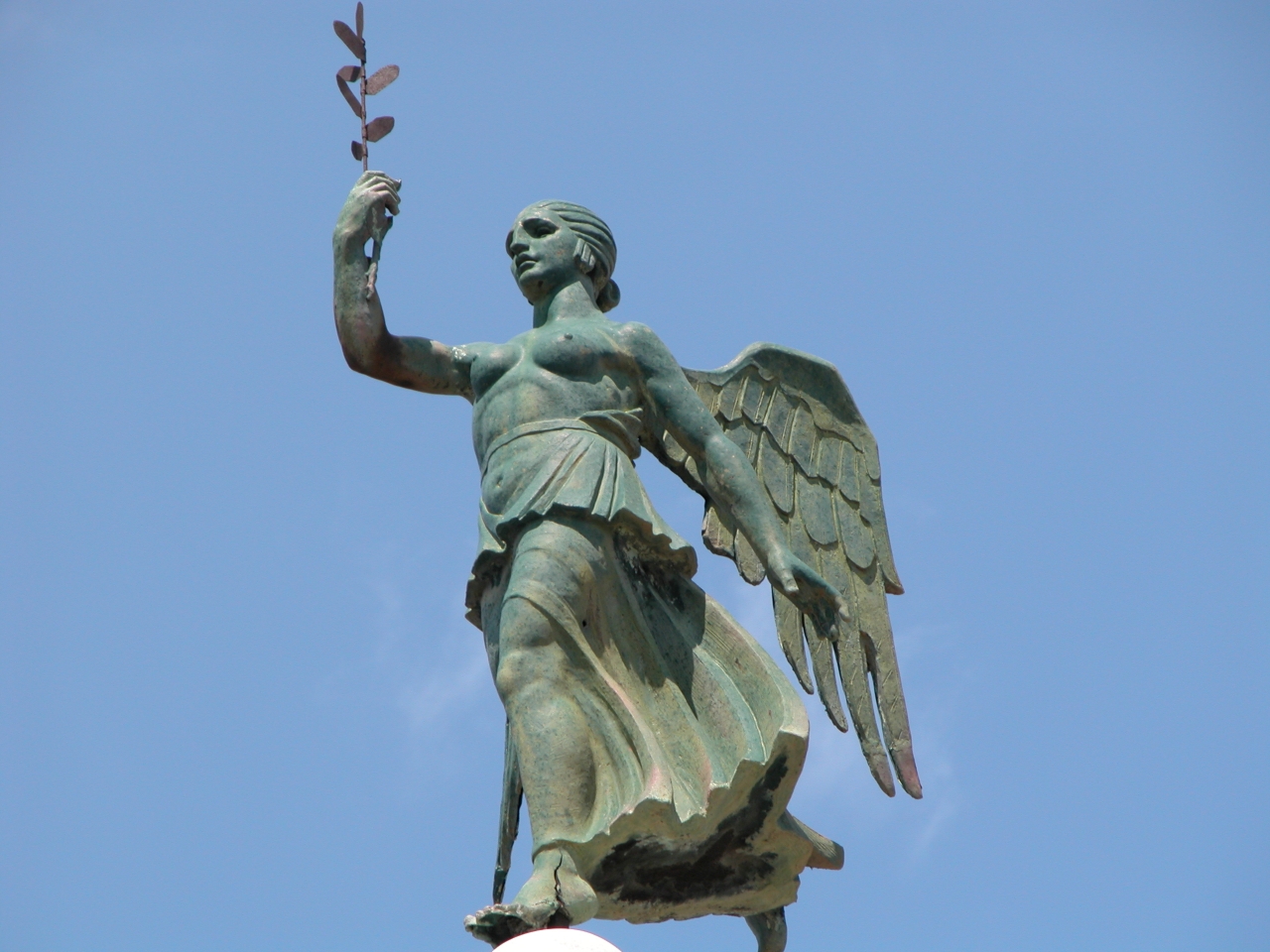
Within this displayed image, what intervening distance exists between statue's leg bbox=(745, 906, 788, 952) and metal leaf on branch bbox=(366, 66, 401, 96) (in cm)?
395

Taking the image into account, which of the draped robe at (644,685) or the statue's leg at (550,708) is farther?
the draped robe at (644,685)

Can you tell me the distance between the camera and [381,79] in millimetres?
10086

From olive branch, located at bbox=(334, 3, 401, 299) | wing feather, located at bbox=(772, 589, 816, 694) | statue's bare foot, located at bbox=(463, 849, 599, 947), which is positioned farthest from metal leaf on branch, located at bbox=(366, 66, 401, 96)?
statue's bare foot, located at bbox=(463, 849, 599, 947)

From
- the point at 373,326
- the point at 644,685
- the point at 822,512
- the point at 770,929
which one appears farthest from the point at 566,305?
the point at 770,929

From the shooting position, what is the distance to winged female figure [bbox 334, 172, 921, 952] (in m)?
8.99

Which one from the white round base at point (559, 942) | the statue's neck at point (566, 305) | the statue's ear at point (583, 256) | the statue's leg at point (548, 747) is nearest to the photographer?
the white round base at point (559, 942)

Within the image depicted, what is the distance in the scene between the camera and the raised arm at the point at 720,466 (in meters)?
9.64

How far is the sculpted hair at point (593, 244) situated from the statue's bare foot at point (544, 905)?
280 centimetres

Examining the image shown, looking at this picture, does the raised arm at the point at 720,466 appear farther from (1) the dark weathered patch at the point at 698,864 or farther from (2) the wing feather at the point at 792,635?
(1) the dark weathered patch at the point at 698,864

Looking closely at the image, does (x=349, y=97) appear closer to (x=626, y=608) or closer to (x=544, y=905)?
(x=626, y=608)

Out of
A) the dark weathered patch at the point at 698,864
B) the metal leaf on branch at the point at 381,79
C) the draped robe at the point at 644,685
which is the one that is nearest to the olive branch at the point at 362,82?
the metal leaf on branch at the point at 381,79

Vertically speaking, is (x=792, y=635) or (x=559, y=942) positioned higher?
(x=792, y=635)

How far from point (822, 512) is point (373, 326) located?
7.67 ft

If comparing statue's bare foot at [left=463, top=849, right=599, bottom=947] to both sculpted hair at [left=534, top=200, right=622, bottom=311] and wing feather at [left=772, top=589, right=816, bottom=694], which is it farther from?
sculpted hair at [left=534, top=200, right=622, bottom=311]
